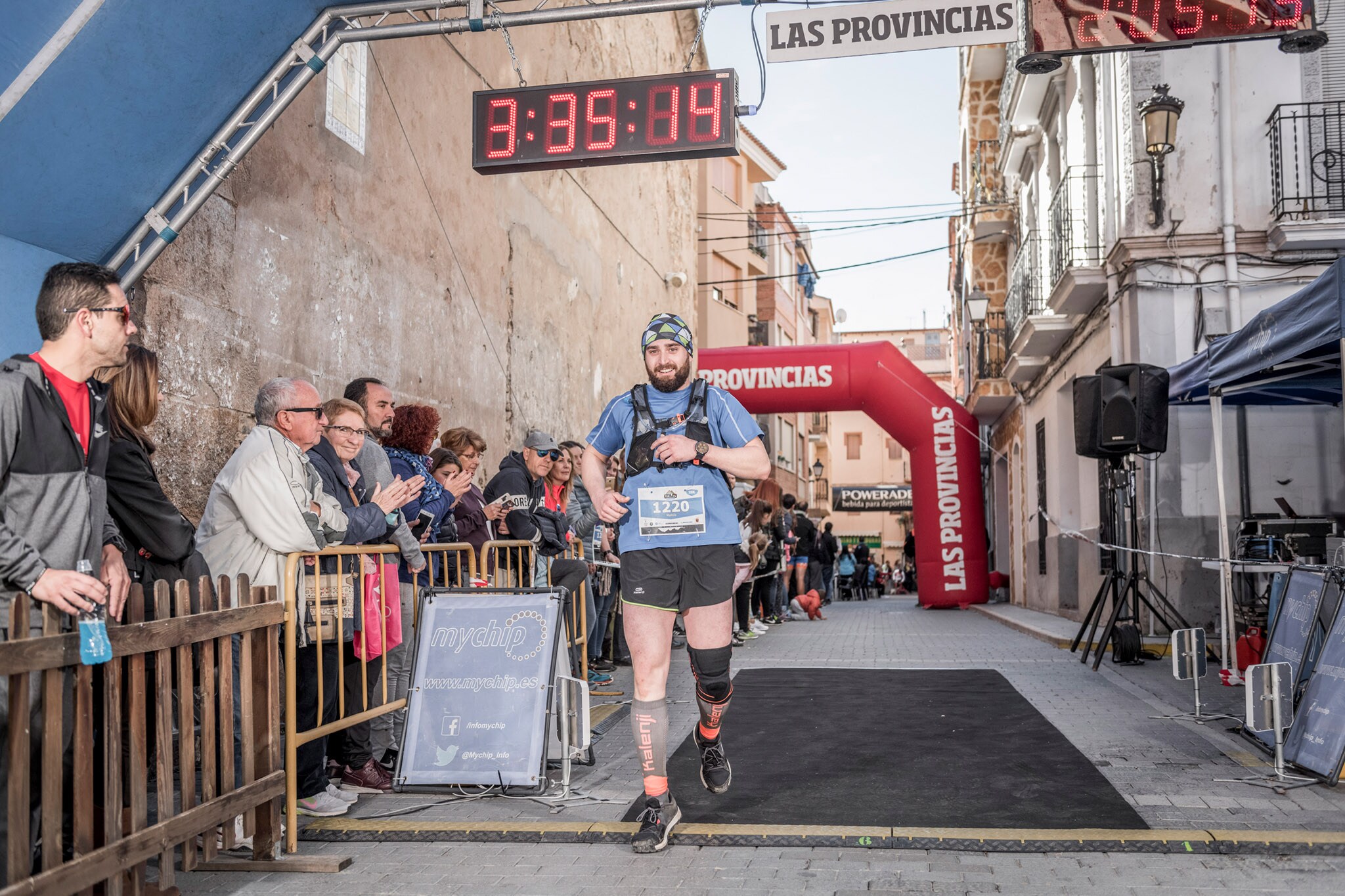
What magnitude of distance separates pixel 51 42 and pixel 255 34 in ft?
4.69

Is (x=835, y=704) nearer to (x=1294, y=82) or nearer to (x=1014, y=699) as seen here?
(x=1014, y=699)

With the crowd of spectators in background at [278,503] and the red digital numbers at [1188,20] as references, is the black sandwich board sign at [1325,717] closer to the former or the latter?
the crowd of spectators in background at [278,503]

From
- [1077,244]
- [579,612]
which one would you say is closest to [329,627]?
[579,612]

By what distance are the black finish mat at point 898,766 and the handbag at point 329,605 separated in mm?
1505

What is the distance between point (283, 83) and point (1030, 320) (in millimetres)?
12328

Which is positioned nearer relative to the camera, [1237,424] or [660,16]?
[1237,424]

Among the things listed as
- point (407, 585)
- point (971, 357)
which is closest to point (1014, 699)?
point (407, 585)

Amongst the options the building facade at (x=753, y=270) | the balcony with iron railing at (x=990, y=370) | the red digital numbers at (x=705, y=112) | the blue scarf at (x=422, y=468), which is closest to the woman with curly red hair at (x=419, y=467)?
the blue scarf at (x=422, y=468)

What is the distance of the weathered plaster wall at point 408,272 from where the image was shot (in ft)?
24.1

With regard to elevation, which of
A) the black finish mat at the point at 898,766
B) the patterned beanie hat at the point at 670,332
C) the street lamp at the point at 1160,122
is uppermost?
the street lamp at the point at 1160,122

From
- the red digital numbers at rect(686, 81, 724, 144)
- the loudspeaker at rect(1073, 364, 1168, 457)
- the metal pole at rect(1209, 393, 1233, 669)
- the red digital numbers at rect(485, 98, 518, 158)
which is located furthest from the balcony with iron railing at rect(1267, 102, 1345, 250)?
the red digital numbers at rect(485, 98, 518, 158)

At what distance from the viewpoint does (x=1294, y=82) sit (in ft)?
40.2

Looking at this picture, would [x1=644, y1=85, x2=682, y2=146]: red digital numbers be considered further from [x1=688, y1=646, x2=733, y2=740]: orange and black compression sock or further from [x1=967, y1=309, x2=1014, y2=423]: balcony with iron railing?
[x1=967, y1=309, x2=1014, y2=423]: balcony with iron railing

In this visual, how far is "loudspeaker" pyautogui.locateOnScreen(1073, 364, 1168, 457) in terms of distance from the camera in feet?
32.1
